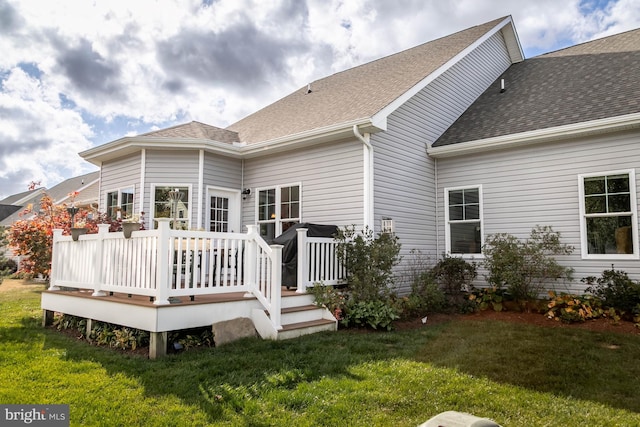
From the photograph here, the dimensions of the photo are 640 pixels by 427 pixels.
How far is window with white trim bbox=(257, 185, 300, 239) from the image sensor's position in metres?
8.73

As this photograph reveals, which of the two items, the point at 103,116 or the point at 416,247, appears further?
the point at 103,116

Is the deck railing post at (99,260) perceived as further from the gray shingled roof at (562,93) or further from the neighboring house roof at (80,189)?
the neighboring house roof at (80,189)

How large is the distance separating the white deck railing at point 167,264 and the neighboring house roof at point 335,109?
2943 millimetres

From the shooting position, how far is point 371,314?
6.29 m

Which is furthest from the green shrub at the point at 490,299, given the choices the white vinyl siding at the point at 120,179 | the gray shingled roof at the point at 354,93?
the white vinyl siding at the point at 120,179

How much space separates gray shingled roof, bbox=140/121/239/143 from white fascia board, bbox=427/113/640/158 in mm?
4977

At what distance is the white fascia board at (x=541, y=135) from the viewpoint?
6914 mm

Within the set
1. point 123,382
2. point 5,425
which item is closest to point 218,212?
point 123,382

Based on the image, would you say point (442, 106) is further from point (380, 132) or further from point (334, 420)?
point (334, 420)

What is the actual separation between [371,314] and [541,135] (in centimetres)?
475

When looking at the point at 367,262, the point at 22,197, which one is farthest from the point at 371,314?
the point at 22,197

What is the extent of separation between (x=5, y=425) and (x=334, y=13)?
10.4m

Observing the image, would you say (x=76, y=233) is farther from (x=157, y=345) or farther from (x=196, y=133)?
(x=196, y=133)

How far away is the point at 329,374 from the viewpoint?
405 centimetres
